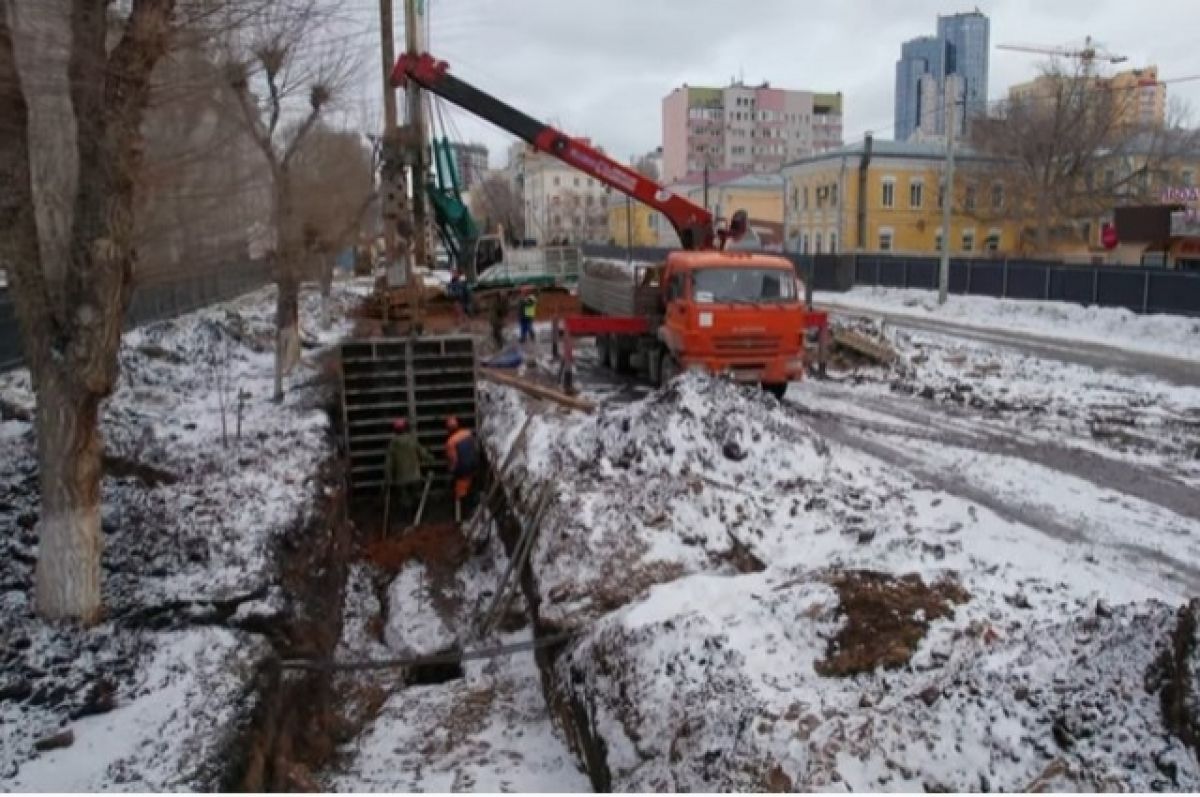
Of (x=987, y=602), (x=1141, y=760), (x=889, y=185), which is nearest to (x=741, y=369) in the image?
(x=987, y=602)

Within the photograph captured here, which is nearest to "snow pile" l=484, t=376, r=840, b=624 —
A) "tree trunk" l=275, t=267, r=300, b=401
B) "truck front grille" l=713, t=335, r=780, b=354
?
"truck front grille" l=713, t=335, r=780, b=354

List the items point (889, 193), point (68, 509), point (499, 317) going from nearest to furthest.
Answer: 1. point (68, 509)
2. point (499, 317)
3. point (889, 193)

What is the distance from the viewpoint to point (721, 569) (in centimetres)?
802

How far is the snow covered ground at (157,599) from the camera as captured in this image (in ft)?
19.2

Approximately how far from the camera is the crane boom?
699 inches

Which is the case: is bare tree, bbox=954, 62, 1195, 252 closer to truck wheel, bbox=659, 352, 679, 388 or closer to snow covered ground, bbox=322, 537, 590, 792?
truck wheel, bbox=659, 352, 679, 388

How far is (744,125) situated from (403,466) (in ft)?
397

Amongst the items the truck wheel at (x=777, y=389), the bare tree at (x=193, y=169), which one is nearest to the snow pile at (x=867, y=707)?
the bare tree at (x=193, y=169)

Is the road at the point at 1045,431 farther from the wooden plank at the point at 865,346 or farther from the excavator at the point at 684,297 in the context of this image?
the excavator at the point at 684,297

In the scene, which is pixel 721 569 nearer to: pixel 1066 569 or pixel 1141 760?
pixel 1066 569

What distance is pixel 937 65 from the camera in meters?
89.3

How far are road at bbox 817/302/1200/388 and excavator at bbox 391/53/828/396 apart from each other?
634cm

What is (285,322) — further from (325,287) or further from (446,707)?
(325,287)

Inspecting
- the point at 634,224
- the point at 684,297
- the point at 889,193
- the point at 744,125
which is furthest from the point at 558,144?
Answer: the point at 744,125
